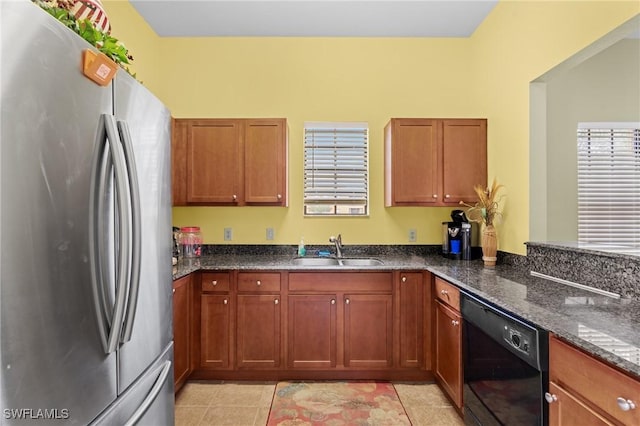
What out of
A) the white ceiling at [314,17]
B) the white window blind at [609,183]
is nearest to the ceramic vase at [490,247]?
the white window blind at [609,183]

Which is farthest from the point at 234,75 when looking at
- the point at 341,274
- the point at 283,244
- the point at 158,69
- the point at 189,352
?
the point at 189,352

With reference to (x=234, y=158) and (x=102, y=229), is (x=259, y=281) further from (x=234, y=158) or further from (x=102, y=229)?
(x=102, y=229)

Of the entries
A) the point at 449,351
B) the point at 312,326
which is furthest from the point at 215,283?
the point at 449,351

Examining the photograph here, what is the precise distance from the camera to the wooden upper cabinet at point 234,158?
2.79 metres

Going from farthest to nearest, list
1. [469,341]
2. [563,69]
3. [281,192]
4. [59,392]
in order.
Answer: [281,192], [563,69], [469,341], [59,392]

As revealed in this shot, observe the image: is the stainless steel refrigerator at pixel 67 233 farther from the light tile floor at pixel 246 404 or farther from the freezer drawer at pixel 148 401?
the light tile floor at pixel 246 404

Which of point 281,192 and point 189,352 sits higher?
point 281,192

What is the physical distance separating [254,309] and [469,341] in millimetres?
1533

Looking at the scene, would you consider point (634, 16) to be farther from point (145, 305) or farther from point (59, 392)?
point (59, 392)

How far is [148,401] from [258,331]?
1.37m

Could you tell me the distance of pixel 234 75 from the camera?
3150 mm

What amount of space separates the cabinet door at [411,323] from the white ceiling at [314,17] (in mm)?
2318

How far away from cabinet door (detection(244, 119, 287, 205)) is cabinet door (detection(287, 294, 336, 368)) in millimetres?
940

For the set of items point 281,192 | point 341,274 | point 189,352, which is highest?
point 281,192
